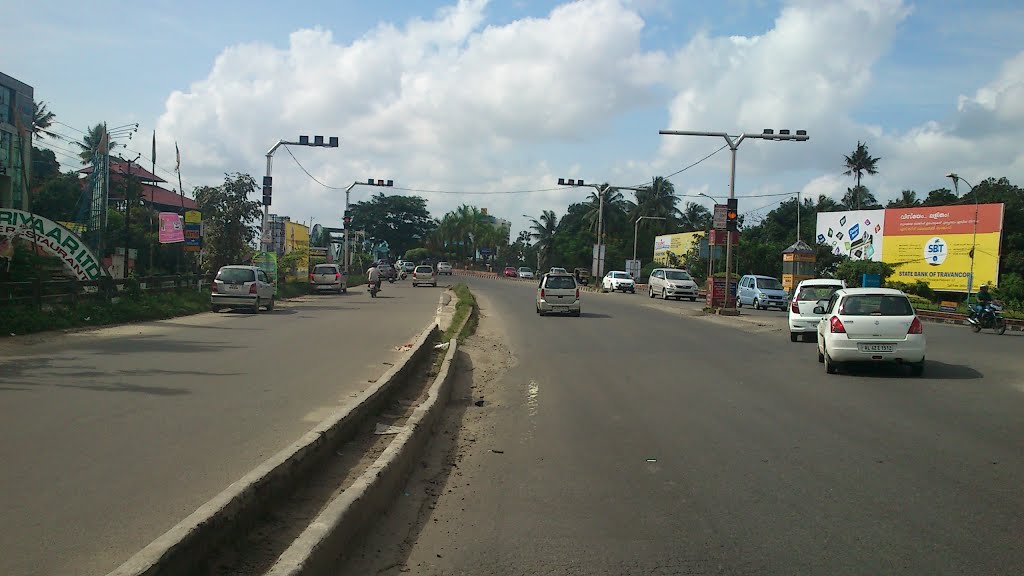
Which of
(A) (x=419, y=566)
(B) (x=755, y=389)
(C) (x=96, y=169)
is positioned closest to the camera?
(A) (x=419, y=566)

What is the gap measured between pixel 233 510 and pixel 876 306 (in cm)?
1202

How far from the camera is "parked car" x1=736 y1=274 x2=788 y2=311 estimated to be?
1472 inches

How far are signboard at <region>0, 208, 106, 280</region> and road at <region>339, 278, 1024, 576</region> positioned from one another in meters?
15.0

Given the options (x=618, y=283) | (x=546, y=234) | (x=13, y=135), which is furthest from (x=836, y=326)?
(x=546, y=234)

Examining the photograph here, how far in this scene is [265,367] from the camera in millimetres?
13188

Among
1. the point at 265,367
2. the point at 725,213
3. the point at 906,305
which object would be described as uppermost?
the point at 725,213

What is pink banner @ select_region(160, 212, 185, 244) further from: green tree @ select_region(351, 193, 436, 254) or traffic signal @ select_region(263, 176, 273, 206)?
green tree @ select_region(351, 193, 436, 254)

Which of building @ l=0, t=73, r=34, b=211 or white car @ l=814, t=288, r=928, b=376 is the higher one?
building @ l=0, t=73, r=34, b=211

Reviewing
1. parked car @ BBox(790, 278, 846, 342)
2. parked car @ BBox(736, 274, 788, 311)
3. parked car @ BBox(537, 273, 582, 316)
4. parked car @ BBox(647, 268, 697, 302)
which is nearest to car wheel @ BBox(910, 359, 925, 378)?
parked car @ BBox(790, 278, 846, 342)

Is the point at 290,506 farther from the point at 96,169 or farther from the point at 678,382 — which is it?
the point at 96,169

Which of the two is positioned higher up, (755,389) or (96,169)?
(96,169)

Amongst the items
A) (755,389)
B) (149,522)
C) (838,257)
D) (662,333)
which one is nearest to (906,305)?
(755,389)

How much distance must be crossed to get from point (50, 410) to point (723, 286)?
26.9 meters

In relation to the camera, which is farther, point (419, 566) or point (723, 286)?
point (723, 286)
